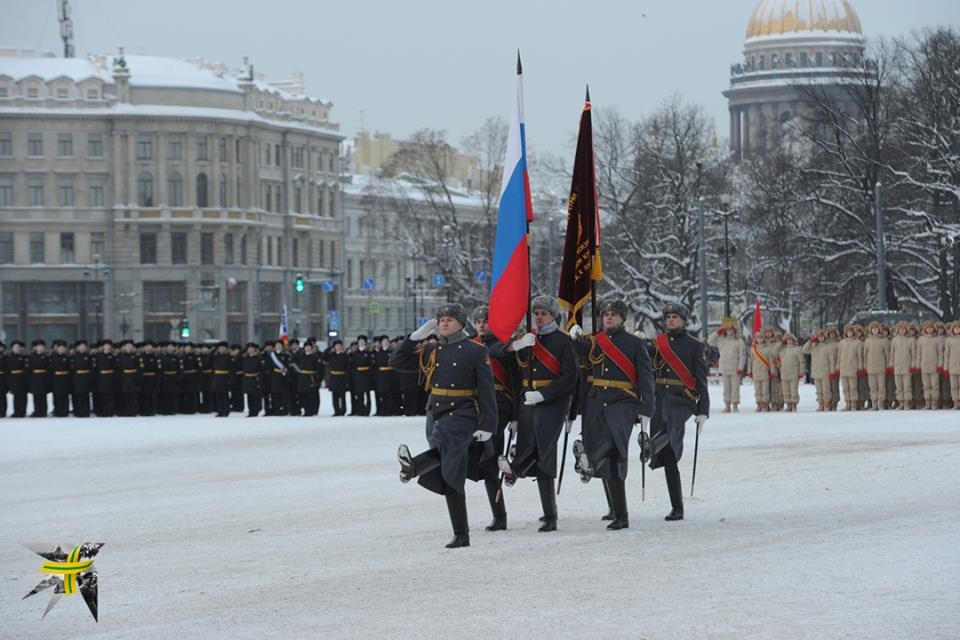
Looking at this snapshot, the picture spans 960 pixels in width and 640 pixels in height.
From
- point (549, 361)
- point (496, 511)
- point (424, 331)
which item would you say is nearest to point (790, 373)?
point (496, 511)

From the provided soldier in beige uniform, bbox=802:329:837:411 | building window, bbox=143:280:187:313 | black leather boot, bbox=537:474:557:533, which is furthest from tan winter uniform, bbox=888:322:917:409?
building window, bbox=143:280:187:313

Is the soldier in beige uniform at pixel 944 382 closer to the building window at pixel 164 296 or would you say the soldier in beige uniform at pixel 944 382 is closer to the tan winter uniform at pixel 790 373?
the tan winter uniform at pixel 790 373

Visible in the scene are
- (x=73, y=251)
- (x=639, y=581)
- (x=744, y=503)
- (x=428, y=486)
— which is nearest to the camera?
(x=639, y=581)

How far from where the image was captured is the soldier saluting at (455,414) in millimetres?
14086

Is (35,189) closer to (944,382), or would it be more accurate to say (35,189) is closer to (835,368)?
(835,368)

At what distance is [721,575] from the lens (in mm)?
12297

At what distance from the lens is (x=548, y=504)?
15.0 metres

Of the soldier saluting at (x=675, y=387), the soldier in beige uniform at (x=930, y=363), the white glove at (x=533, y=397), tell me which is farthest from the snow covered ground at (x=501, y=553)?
the soldier in beige uniform at (x=930, y=363)

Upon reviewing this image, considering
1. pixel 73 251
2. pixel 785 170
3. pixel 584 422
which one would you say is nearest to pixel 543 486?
pixel 584 422

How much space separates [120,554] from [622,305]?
3.90 m

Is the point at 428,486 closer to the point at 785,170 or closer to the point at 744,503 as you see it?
the point at 744,503

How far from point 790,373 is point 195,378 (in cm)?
1164

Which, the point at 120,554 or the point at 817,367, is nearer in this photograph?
the point at 120,554

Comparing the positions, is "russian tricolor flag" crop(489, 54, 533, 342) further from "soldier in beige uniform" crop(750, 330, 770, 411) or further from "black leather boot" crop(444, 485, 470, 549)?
"soldier in beige uniform" crop(750, 330, 770, 411)
